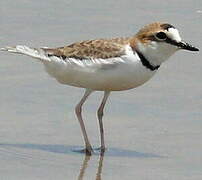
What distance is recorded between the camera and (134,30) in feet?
30.6

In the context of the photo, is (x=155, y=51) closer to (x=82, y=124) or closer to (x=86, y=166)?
(x=82, y=124)

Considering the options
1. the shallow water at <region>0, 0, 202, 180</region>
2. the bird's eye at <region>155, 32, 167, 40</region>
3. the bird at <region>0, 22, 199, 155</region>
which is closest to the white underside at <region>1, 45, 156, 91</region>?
the bird at <region>0, 22, 199, 155</region>

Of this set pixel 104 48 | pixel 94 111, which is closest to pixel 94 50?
pixel 104 48

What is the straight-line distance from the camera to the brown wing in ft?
22.4

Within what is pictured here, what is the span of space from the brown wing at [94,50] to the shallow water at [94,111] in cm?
56

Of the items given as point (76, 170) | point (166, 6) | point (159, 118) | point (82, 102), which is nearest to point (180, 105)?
point (159, 118)

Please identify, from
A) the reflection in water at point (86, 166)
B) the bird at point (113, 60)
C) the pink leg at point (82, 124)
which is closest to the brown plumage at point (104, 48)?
the bird at point (113, 60)

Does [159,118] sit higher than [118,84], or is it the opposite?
[118,84]

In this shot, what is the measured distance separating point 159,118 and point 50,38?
2020 millimetres

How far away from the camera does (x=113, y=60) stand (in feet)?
22.2

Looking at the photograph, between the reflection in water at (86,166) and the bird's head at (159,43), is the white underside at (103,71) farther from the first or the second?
the reflection in water at (86,166)

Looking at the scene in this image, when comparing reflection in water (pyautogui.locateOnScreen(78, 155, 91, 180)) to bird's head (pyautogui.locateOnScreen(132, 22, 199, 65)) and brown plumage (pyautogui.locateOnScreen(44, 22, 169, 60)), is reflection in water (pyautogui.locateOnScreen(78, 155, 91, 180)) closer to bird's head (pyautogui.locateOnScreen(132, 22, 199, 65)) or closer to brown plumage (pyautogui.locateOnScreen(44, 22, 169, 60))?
brown plumage (pyautogui.locateOnScreen(44, 22, 169, 60))

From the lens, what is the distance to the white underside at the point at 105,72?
6.75 meters

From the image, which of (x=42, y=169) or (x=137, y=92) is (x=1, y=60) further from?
(x=42, y=169)
